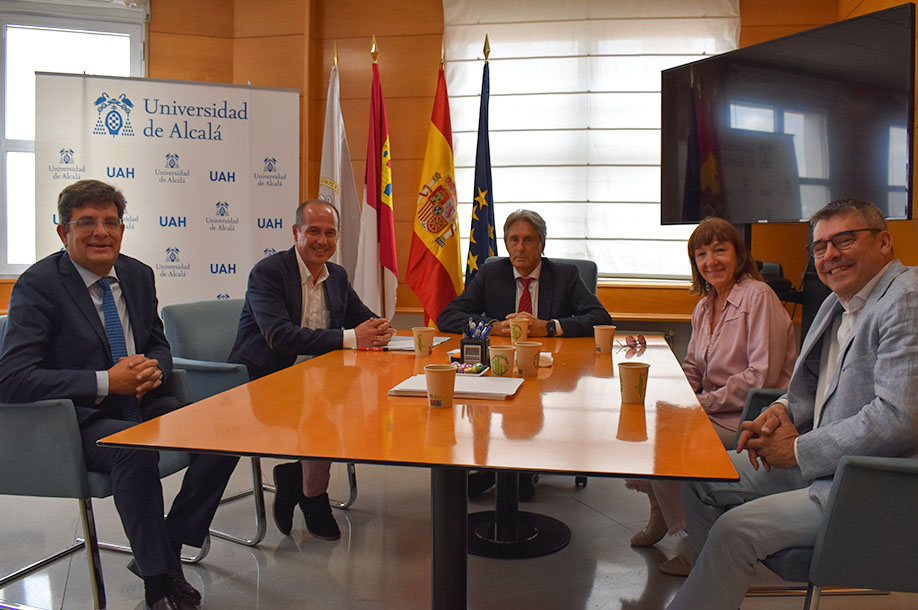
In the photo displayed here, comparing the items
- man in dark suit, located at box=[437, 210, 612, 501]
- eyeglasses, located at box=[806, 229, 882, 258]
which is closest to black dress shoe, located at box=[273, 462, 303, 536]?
man in dark suit, located at box=[437, 210, 612, 501]

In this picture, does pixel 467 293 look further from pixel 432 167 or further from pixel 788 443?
pixel 788 443

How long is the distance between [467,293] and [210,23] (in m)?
3.04

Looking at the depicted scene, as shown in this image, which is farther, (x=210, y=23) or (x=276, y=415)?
(x=210, y=23)

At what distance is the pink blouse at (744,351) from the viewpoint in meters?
2.39

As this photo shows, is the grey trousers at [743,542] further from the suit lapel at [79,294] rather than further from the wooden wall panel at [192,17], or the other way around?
the wooden wall panel at [192,17]

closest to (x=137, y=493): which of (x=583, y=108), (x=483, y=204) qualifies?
(x=483, y=204)

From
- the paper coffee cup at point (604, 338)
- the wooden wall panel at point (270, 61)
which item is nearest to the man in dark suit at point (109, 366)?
the paper coffee cup at point (604, 338)

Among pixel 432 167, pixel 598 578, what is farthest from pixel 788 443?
pixel 432 167

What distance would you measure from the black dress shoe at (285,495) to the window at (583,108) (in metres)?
2.60

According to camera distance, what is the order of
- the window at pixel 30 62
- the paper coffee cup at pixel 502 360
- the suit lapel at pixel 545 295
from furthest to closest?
the window at pixel 30 62 → the suit lapel at pixel 545 295 → the paper coffee cup at pixel 502 360

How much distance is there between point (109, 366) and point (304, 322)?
2.94 feet

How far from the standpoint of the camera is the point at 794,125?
3.67 meters

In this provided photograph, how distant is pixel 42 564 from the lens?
243cm

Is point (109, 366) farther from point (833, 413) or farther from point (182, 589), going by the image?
point (833, 413)
